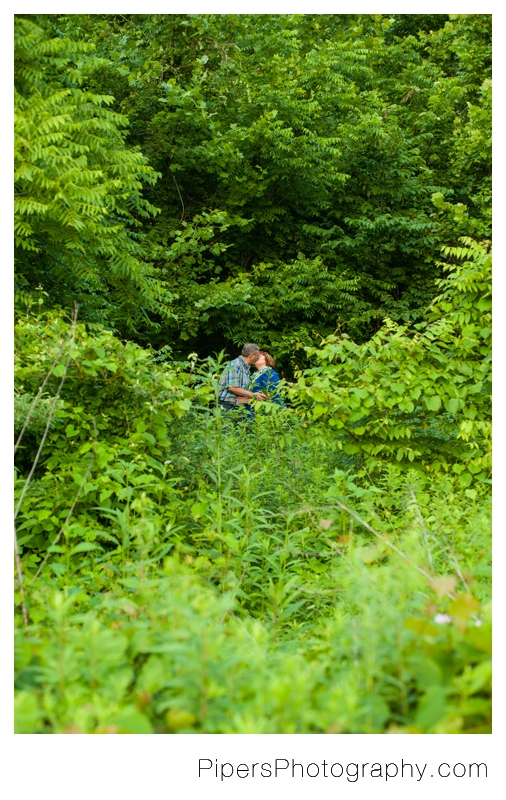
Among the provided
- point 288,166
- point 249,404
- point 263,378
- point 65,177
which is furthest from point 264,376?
point 288,166

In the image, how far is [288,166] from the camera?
478 inches

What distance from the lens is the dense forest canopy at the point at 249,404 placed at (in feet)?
5.43

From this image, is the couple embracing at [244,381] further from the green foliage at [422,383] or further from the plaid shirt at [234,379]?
the green foliage at [422,383]

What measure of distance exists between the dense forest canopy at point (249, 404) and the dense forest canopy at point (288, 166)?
0.21ft

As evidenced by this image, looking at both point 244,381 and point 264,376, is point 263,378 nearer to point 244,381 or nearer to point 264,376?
point 264,376

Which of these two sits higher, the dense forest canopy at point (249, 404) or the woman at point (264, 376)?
the dense forest canopy at point (249, 404)

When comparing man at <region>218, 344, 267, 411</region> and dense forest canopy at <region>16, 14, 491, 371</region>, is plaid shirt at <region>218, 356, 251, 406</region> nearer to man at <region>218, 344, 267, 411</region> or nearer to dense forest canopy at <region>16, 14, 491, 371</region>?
man at <region>218, 344, 267, 411</region>

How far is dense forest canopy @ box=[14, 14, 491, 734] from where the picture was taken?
1655mm

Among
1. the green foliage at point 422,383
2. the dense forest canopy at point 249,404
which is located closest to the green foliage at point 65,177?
the dense forest canopy at point 249,404

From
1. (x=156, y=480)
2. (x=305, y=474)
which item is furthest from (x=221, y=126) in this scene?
(x=156, y=480)

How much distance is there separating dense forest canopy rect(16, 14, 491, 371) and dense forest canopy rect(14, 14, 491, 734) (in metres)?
0.06

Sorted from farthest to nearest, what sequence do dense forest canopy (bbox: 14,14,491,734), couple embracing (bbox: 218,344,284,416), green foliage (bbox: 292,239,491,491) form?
couple embracing (bbox: 218,344,284,416)
green foliage (bbox: 292,239,491,491)
dense forest canopy (bbox: 14,14,491,734)

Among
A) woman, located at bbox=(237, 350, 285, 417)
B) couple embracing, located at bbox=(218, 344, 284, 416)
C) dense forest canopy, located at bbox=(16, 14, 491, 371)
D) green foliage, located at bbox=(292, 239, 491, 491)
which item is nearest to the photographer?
green foliage, located at bbox=(292, 239, 491, 491)

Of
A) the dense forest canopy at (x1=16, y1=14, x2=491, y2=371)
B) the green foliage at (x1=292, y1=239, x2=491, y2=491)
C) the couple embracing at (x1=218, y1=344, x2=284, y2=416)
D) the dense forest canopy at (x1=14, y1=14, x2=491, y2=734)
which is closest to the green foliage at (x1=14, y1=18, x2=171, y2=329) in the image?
the dense forest canopy at (x1=14, y1=14, x2=491, y2=734)
